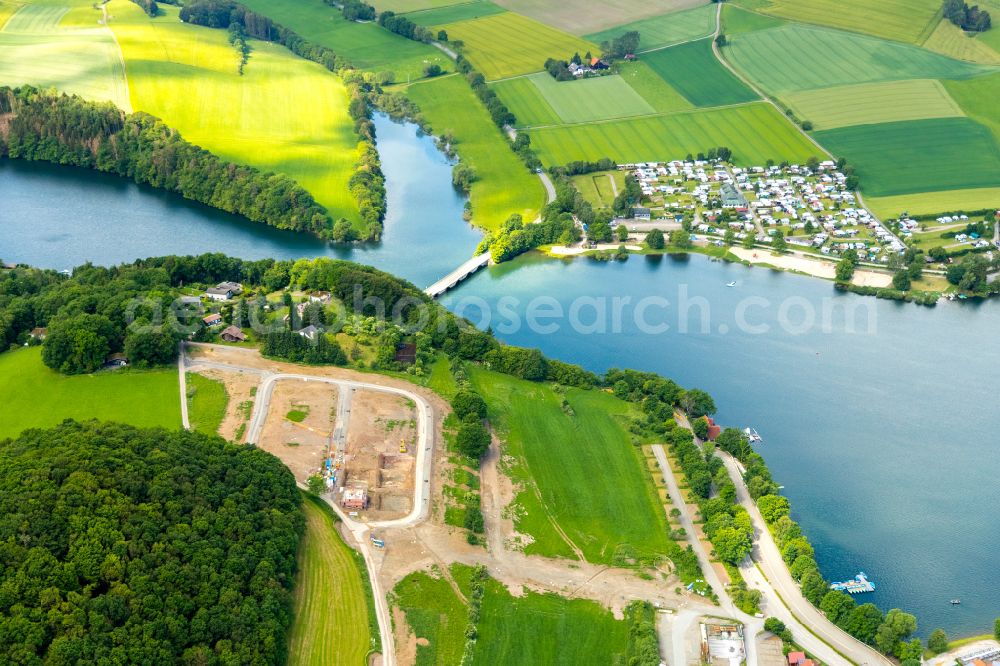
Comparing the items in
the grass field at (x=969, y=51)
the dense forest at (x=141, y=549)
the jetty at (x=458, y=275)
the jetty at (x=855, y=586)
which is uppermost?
the grass field at (x=969, y=51)

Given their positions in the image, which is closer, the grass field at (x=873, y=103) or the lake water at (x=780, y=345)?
the lake water at (x=780, y=345)

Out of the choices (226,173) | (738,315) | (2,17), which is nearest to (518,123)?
(226,173)

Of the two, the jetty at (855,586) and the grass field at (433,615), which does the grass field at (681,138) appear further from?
the grass field at (433,615)

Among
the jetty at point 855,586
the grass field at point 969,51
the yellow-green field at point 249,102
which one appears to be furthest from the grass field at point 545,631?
the grass field at point 969,51

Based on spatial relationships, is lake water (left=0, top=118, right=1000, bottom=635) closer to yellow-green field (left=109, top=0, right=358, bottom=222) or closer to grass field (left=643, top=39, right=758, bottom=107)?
yellow-green field (left=109, top=0, right=358, bottom=222)

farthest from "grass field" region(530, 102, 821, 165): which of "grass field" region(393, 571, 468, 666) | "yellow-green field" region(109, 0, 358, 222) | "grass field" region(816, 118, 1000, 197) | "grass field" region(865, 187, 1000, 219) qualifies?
"grass field" region(393, 571, 468, 666)

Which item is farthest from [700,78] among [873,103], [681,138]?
[873,103]

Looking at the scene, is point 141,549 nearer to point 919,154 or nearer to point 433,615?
point 433,615
